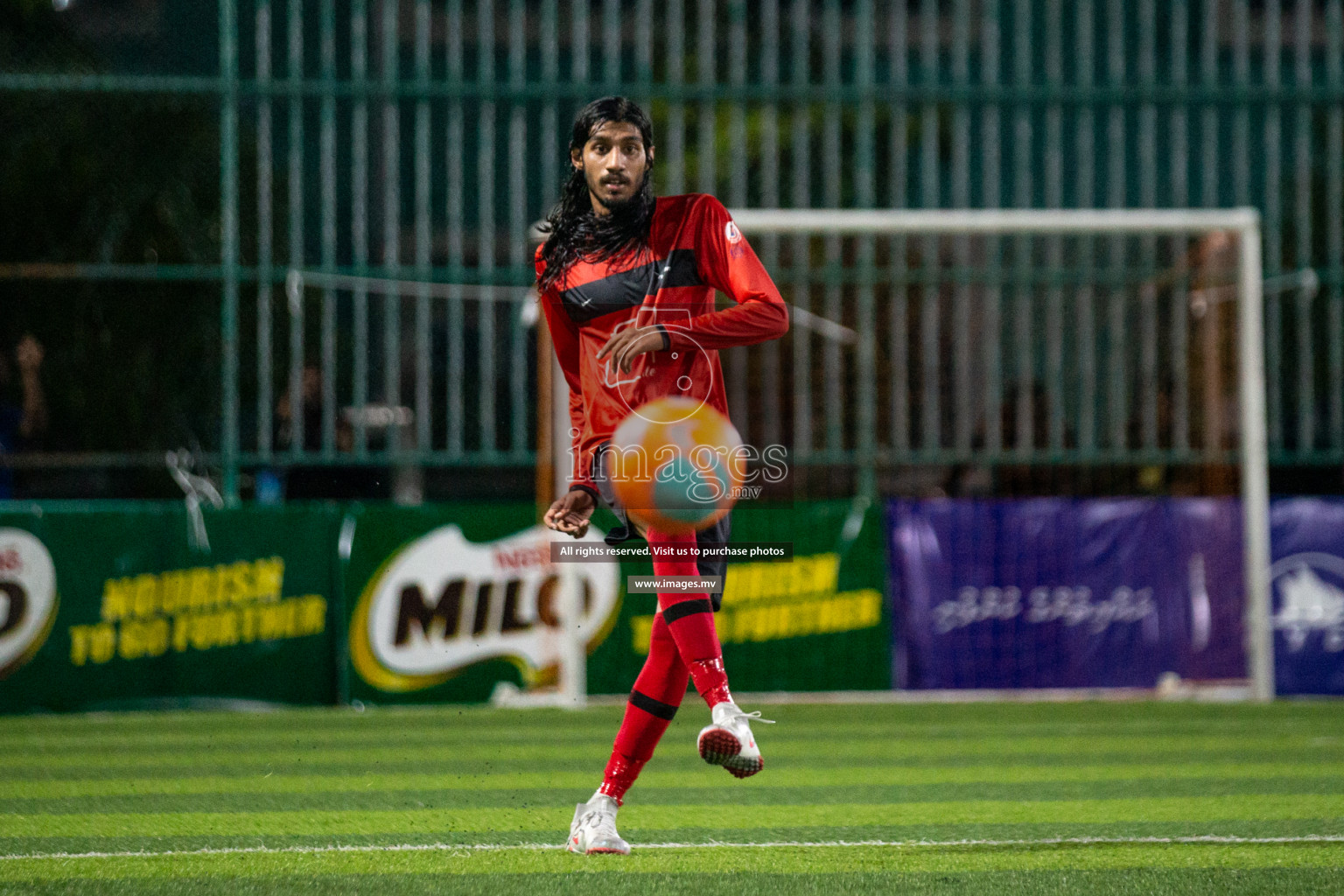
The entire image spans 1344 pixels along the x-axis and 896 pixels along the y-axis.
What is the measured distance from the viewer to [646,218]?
4438mm

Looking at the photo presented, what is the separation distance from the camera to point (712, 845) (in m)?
4.86

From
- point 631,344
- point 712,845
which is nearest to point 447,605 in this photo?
point 712,845

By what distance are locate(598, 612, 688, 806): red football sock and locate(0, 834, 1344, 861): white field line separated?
42 cm

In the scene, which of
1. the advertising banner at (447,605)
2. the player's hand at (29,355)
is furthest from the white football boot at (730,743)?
the player's hand at (29,355)

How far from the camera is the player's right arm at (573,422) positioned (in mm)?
4410

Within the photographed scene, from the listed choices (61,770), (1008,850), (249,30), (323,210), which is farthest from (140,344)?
(1008,850)

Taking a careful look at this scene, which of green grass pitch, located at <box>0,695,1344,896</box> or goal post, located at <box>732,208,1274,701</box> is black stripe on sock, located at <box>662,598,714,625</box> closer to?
green grass pitch, located at <box>0,695,1344,896</box>

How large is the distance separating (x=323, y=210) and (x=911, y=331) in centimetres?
425

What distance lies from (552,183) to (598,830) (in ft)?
29.3

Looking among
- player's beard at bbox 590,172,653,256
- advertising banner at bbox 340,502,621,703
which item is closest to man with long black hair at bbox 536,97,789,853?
player's beard at bbox 590,172,653,256

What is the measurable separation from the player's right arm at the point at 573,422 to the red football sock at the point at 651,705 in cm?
34

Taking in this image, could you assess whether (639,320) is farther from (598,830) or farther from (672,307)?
(598,830)

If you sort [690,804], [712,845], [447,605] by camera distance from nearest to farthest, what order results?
[712,845]
[690,804]
[447,605]

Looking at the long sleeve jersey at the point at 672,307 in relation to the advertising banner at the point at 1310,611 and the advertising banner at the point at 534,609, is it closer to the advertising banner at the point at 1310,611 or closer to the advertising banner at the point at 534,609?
the advertising banner at the point at 534,609
